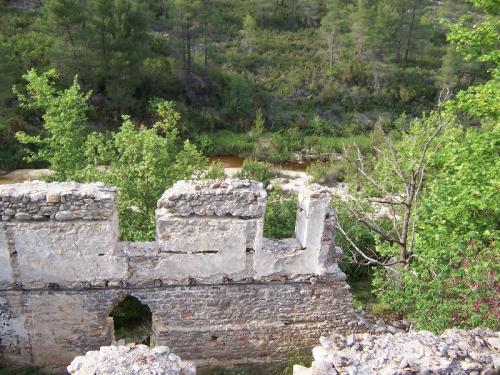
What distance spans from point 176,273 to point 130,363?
101 inches

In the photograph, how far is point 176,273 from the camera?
29.7 feet

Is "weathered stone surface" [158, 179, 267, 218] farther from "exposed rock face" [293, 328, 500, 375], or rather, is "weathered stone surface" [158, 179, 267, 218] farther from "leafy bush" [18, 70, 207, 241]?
"leafy bush" [18, 70, 207, 241]

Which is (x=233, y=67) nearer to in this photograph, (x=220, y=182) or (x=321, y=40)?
(x=321, y=40)

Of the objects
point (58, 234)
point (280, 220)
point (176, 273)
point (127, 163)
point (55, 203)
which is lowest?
point (280, 220)

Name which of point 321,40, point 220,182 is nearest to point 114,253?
point 220,182

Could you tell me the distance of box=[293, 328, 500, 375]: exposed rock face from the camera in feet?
22.2

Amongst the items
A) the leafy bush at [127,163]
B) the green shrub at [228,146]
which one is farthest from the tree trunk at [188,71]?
the leafy bush at [127,163]

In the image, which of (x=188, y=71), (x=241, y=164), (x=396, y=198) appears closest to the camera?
(x=396, y=198)

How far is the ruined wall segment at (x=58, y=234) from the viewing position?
27.1 ft

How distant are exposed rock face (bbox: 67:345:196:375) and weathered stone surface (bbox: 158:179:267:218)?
2.51 m

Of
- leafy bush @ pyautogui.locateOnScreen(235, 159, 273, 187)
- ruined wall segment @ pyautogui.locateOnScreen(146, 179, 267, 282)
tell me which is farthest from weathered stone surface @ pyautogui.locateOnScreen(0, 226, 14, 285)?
leafy bush @ pyautogui.locateOnScreen(235, 159, 273, 187)

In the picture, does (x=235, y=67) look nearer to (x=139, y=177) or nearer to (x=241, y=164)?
(x=241, y=164)

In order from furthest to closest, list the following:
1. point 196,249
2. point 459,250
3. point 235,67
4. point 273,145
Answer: point 235,67 < point 273,145 < point 196,249 < point 459,250

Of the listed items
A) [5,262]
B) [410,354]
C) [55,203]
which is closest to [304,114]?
[55,203]
